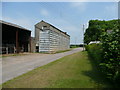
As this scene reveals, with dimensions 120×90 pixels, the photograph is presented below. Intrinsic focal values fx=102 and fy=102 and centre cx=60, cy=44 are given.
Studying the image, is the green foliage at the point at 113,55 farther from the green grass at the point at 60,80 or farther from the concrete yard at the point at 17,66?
the concrete yard at the point at 17,66

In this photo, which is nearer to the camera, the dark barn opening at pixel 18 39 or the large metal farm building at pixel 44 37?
the dark barn opening at pixel 18 39

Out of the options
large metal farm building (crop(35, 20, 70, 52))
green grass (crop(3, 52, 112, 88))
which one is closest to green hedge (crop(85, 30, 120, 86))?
green grass (crop(3, 52, 112, 88))

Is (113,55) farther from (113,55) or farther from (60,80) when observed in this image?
(60,80)

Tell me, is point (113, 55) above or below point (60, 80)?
above

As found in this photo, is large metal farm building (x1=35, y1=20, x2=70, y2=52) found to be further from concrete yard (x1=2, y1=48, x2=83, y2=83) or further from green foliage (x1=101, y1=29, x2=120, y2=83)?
green foliage (x1=101, y1=29, x2=120, y2=83)

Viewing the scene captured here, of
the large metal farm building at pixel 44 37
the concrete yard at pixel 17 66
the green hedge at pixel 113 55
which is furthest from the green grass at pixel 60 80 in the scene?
the large metal farm building at pixel 44 37

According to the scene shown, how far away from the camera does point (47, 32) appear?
23781 millimetres

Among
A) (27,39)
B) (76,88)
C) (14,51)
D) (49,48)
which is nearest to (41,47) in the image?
(49,48)

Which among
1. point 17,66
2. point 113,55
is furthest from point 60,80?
point 17,66

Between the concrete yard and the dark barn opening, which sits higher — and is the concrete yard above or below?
below

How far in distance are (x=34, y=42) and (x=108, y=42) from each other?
22.5 meters

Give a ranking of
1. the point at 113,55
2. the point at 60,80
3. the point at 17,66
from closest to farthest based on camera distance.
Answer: the point at 113,55
the point at 60,80
the point at 17,66

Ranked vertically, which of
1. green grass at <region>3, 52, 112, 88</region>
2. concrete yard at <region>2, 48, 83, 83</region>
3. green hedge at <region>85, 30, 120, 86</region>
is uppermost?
green hedge at <region>85, 30, 120, 86</region>

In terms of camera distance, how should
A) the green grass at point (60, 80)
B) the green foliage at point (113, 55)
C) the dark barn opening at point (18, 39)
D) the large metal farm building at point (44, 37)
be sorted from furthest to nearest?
1. the large metal farm building at point (44, 37)
2. the dark barn opening at point (18, 39)
3. the green grass at point (60, 80)
4. the green foliage at point (113, 55)
